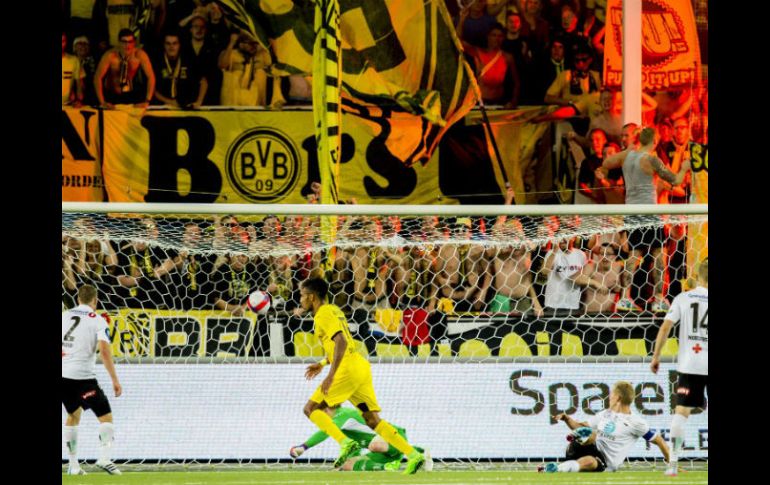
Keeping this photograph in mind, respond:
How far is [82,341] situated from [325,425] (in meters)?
1.97

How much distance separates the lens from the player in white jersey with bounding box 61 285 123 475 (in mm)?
8586

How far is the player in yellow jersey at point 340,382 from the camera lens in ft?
28.1

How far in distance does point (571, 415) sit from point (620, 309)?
120 centimetres

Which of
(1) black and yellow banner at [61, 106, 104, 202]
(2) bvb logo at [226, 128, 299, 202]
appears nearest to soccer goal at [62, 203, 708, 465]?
(2) bvb logo at [226, 128, 299, 202]

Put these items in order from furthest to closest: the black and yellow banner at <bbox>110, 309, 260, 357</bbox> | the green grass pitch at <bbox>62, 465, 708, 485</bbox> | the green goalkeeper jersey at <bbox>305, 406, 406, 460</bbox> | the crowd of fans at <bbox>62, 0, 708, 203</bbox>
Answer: the crowd of fans at <bbox>62, 0, 708, 203</bbox>
the black and yellow banner at <bbox>110, 309, 260, 357</bbox>
the green goalkeeper jersey at <bbox>305, 406, 406, 460</bbox>
the green grass pitch at <bbox>62, 465, 708, 485</bbox>

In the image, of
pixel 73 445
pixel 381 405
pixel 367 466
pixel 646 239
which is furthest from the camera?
pixel 646 239

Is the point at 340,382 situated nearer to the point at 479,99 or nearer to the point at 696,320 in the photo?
the point at 696,320

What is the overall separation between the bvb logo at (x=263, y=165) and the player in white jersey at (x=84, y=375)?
259 inches

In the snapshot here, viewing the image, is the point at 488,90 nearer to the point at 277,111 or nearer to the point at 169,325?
the point at 277,111

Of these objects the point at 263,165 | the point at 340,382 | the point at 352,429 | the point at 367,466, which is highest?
the point at 263,165

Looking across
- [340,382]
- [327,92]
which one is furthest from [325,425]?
[327,92]

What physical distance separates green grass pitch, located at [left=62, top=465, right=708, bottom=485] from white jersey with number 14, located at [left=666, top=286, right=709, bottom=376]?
843mm

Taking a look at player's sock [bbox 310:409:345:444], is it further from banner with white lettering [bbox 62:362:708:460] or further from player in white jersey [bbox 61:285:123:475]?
player in white jersey [bbox 61:285:123:475]

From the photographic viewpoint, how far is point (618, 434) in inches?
343
